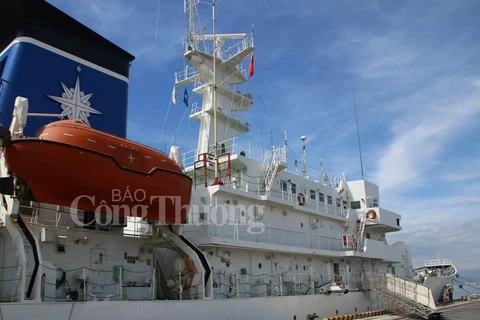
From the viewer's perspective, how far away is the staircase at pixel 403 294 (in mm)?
21172

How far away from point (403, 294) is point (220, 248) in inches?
448

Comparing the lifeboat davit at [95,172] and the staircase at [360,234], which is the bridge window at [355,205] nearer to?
the staircase at [360,234]

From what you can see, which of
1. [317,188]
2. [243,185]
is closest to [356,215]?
[317,188]

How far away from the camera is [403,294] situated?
22312mm

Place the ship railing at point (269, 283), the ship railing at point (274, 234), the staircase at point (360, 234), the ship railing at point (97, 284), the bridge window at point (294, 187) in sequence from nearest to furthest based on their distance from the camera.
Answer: the ship railing at point (97, 284), the ship railing at point (269, 283), the ship railing at point (274, 234), the bridge window at point (294, 187), the staircase at point (360, 234)

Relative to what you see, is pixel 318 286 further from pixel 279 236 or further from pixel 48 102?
pixel 48 102

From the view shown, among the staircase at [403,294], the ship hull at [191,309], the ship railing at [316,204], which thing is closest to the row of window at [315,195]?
the ship railing at [316,204]

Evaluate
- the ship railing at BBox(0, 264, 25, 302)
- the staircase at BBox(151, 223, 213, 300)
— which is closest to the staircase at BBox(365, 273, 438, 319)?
the staircase at BBox(151, 223, 213, 300)

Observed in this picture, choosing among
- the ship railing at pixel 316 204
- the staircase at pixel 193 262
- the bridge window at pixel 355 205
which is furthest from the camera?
the bridge window at pixel 355 205

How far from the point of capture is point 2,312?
8.95 m

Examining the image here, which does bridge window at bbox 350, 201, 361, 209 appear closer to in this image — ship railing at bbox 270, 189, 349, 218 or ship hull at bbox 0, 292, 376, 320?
ship railing at bbox 270, 189, 349, 218

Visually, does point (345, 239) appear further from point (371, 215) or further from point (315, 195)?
point (371, 215)

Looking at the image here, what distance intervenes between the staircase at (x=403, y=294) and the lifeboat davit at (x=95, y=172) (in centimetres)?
1383

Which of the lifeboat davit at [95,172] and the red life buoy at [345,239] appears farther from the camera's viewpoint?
the red life buoy at [345,239]
